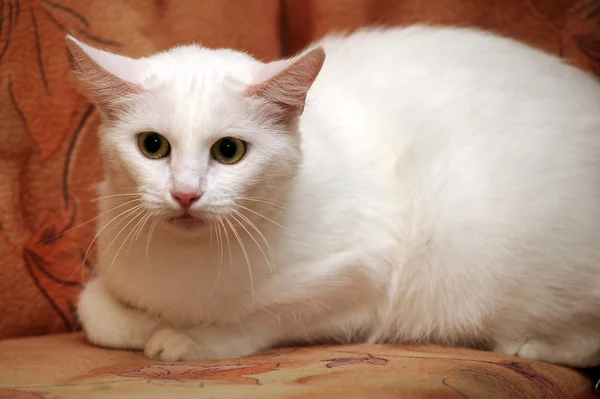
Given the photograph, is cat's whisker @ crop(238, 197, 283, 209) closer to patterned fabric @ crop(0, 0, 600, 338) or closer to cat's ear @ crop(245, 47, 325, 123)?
cat's ear @ crop(245, 47, 325, 123)

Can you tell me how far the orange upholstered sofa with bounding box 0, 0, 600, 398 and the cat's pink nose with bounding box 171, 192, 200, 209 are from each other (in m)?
0.35

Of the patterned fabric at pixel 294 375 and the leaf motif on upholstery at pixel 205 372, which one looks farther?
the leaf motif on upholstery at pixel 205 372

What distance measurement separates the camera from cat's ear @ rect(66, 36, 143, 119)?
1.25m

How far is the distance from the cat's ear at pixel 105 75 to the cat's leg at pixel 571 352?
0.99 metres

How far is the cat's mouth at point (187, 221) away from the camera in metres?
1.24

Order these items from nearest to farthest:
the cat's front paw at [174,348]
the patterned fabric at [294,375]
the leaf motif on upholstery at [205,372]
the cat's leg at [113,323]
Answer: the patterned fabric at [294,375]
the leaf motif on upholstery at [205,372]
the cat's front paw at [174,348]
the cat's leg at [113,323]

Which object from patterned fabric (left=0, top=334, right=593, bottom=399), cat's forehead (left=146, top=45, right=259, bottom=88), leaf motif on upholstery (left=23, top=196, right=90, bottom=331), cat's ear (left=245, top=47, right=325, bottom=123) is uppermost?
cat's forehead (left=146, top=45, right=259, bottom=88)

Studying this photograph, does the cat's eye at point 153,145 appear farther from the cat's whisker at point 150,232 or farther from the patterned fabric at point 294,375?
the patterned fabric at point 294,375

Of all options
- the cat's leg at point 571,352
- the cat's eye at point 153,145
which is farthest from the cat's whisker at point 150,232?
the cat's leg at point 571,352

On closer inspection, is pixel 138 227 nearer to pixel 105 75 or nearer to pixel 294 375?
pixel 105 75

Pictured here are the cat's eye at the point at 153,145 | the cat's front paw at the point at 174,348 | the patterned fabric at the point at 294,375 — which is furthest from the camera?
the cat's front paw at the point at 174,348

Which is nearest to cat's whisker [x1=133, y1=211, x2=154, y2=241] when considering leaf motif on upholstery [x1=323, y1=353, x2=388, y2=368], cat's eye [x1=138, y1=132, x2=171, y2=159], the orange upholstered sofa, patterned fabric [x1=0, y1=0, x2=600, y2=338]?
cat's eye [x1=138, y1=132, x2=171, y2=159]

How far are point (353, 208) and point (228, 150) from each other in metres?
0.37

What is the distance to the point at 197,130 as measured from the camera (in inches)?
48.1
